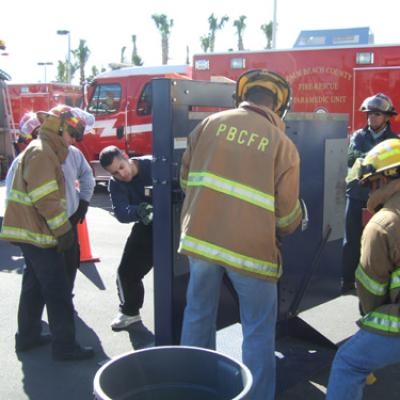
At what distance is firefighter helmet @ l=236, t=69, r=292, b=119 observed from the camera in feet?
9.62

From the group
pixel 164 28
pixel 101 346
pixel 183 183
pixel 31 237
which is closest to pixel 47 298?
A: pixel 31 237

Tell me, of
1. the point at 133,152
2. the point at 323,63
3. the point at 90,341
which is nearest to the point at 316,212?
the point at 90,341

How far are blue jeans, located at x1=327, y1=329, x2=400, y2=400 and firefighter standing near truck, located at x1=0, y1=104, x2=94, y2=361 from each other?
1.99 meters

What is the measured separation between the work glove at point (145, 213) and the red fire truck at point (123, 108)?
769 cm

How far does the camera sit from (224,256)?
2701 mm

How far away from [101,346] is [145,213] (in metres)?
1.14

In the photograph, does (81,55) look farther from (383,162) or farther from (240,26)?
(383,162)

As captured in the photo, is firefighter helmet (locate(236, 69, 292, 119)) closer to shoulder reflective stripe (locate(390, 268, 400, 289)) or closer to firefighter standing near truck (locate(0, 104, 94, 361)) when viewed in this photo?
shoulder reflective stripe (locate(390, 268, 400, 289))

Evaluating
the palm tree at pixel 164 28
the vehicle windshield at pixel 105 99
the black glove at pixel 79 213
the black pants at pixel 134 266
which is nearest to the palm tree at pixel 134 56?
the palm tree at pixel 164 28

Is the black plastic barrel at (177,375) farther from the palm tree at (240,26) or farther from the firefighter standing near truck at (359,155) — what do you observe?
the palm tree at (240,26)

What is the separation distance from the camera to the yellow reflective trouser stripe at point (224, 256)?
270cm

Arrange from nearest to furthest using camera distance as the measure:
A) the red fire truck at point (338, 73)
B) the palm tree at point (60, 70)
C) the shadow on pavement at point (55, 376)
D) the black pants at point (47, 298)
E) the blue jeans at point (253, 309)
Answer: the blue jeans at point (253, 309), the shadow on pavement at point (55, 376), the black pants at point (47, 298), the red fire truck at point (338, 73), the palm tree at point (60, 70)

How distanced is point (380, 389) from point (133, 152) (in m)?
8.88

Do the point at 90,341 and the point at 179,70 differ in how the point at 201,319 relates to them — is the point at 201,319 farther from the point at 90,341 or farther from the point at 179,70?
the point at 179,70
